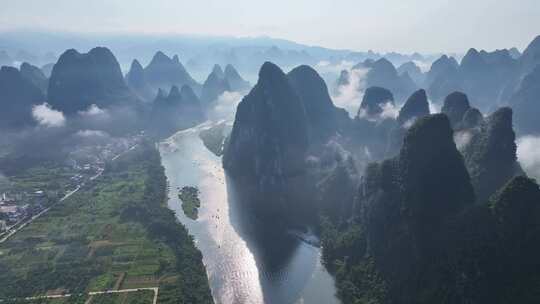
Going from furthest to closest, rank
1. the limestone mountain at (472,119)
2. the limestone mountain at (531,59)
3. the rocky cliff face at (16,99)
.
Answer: the limestone mountain at (531,59), the rocky cliff face at (16,99), the limestone mountain at (472,119)

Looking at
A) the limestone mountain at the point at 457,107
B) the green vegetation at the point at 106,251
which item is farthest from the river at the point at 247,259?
the limestone mountain at the point at 457,107

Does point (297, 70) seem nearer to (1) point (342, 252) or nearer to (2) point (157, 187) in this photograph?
(2) point (157, 187)

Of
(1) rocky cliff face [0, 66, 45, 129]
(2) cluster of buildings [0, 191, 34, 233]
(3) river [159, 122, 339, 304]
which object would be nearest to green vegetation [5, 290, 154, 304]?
(3) river [159, 122, 339, 304]

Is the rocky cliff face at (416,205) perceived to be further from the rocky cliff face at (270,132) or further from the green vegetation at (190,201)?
the green vegetation at (190,201)

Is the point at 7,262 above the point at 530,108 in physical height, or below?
below

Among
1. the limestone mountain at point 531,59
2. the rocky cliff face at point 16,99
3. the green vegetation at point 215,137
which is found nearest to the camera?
the green vegetation at point 215,137

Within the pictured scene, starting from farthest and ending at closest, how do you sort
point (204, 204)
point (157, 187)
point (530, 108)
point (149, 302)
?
1. point (530, 108)
2. point (157, 187)
3. point (204, 204)
4. point (149, 302)

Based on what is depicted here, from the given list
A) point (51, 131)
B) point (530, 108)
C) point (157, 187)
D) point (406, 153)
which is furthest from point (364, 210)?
point (51, 131)
